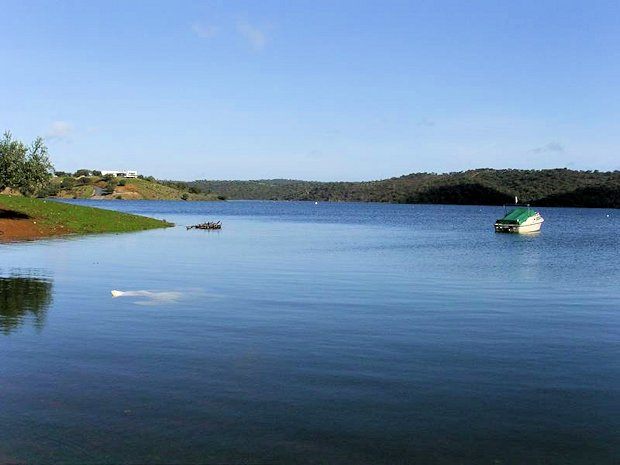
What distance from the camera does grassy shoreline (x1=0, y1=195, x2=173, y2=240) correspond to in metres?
65.8

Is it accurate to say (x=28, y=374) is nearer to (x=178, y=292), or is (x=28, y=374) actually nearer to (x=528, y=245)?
(x=178, y=292)

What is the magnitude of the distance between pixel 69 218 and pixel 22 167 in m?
9.39

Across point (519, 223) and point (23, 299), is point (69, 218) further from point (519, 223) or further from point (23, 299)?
point (519, 223)

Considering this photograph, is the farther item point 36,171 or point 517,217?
point 517,217

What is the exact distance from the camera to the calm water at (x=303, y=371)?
1168 centimetres

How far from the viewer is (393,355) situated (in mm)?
18672

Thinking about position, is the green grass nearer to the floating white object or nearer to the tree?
the tree

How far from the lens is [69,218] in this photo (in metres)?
76.4

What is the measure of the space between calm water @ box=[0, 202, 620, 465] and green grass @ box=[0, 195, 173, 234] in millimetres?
37067

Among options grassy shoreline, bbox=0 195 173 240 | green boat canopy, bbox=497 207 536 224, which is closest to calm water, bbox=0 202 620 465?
grassy shoreline, bbox=0 195 173 240

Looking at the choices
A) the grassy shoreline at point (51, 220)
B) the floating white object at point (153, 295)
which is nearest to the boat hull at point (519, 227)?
the grassy shoreline at point (51, 220)

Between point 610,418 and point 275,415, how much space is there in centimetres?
677

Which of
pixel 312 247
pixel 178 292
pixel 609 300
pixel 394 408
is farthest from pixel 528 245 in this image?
pixel 394 408

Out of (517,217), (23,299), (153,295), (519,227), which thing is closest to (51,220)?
(153,295)
